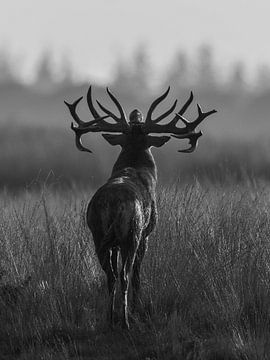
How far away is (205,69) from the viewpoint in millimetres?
67812

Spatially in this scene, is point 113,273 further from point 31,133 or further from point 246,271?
point 31,133

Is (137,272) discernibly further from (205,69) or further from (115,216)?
(205,69)

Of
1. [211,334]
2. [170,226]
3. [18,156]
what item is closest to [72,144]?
[18,156]

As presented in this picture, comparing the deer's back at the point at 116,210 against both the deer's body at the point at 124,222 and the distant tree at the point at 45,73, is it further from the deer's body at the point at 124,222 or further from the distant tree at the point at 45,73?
the distant tree at the point at 45,73

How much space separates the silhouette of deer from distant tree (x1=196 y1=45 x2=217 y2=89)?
55085 mm

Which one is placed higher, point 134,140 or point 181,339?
point 134,140

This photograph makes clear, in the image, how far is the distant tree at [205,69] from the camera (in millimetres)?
64375

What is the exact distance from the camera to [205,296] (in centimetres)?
727

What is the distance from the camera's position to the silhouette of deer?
→ 6629mm

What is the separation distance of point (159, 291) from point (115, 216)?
120 centimetres

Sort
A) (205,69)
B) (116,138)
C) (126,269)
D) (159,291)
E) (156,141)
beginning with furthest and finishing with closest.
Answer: (205,69)
(116,138)
(156,141)
(159,291)
(126,269)

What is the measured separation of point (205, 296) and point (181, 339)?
2.03 ft

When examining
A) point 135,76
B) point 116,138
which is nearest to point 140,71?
point 135,76

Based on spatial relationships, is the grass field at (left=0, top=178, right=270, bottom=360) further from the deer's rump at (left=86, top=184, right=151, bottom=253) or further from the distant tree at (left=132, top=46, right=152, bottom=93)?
the distant tree at (left=132, top=46, right=152, bottom=93)
